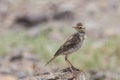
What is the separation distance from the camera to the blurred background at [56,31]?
2184 cm

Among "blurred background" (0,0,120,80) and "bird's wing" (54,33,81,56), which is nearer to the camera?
"bird's wing" (54,33,81,56)

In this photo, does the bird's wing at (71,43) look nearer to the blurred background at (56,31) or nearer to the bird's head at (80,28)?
the bird's head at (80,28)

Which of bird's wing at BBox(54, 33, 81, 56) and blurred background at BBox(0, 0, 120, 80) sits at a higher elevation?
blurred background at BBox(0, 0, 120, 80)

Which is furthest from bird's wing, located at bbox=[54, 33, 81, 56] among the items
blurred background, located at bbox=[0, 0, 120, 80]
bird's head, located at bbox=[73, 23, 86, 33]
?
blurred background, located at bbox=[0, 0, 120, 80]

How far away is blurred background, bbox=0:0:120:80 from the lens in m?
21.8

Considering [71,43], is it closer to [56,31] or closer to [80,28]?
[80,28]

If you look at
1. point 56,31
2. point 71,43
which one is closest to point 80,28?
point 71,43

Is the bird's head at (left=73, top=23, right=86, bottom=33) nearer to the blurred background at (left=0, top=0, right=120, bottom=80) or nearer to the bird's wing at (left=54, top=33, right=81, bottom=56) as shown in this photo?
the bird's wing at (left=54, top=33, right=81, bottom=56)

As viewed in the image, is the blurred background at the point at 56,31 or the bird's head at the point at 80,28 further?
the blurred background at the point at 56,31

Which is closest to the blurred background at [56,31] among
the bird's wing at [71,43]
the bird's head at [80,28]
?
the bird's wing at [71,43]

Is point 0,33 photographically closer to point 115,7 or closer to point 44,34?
point 44,34

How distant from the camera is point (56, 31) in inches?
1032

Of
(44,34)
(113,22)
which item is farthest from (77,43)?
(113,22)

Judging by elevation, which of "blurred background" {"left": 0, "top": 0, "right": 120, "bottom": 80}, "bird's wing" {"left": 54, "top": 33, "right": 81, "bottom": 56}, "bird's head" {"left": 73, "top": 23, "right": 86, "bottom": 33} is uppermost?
"blurred background" {"left": 0, "top": 0, "right": 120, "bottom": 80}
